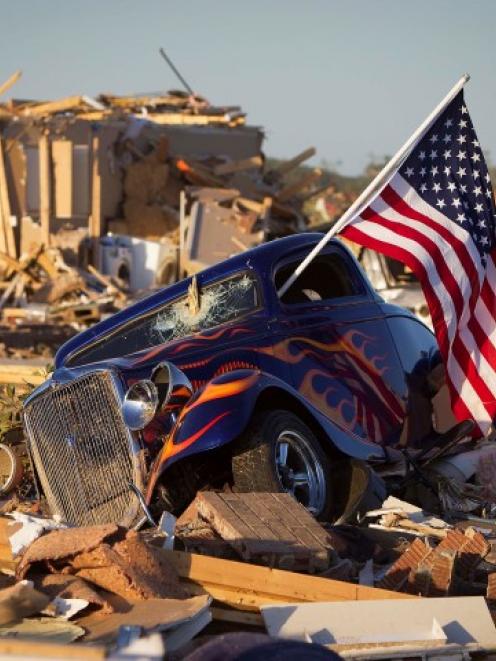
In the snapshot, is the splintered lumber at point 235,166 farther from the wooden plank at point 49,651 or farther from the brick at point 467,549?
the wooden plank at point 49,651

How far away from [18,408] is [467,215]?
3436 millimetres

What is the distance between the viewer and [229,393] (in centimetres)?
834

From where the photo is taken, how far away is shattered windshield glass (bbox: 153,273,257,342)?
31.9ft

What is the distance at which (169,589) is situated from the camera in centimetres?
634

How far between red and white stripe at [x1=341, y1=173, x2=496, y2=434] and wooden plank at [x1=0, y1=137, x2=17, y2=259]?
23316mm

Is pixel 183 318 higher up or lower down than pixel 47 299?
higher up

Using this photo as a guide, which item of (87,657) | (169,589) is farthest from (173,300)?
Answer: (87,657)

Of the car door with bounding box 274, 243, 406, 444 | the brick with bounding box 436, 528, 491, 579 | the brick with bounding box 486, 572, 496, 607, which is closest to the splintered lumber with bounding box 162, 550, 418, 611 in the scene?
the brick with bounding box 486, 572, 496, 607

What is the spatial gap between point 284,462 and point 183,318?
5.42 feet

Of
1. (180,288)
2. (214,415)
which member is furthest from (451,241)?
(214,415)

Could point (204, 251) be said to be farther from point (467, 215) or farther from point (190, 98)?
point (467, 215)

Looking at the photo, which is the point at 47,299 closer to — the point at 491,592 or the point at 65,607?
the point at 491,592

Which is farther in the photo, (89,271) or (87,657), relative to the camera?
(89,271)

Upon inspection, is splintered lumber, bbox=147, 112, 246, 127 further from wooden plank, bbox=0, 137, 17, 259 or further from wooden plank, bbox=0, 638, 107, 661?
wooden plank, bbox=0, 638, 107, 661
